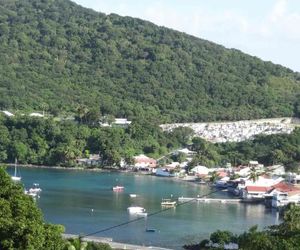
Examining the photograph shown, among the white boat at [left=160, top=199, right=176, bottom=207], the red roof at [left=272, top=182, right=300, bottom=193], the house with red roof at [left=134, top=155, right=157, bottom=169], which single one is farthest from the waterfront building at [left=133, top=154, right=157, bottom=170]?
the white boat at [left=160, top=199, right=176, bottom=207]

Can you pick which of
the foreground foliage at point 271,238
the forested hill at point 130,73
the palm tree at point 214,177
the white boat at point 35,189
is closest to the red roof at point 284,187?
the palm tree at point 214,177

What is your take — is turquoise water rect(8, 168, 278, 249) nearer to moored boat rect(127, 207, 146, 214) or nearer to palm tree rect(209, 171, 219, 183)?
moored boat rect(127, 207, 146, 214)

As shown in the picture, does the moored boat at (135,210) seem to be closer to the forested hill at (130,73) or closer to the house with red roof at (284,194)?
the house with red roof at (284,194)

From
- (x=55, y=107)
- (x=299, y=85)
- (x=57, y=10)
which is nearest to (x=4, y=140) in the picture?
(x=55, y=107)

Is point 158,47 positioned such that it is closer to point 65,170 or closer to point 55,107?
point 55,107

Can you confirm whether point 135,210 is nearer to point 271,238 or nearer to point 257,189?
point 257,189

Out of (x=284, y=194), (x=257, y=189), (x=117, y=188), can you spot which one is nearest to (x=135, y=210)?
(x=117, y=188)
